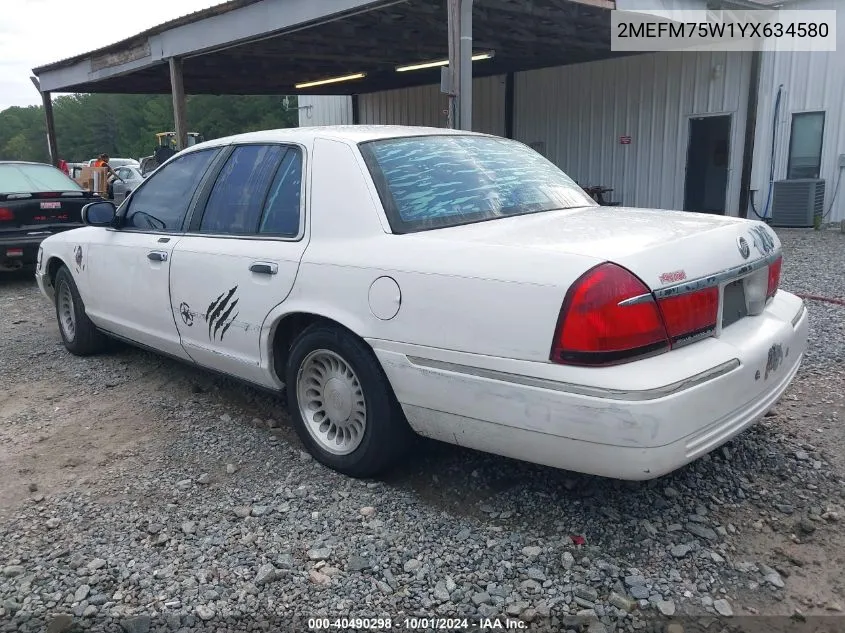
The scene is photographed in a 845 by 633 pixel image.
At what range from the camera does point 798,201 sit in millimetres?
12102

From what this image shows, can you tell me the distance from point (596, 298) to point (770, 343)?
3.08 feet

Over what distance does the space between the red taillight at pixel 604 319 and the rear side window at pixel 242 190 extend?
74.4 inches

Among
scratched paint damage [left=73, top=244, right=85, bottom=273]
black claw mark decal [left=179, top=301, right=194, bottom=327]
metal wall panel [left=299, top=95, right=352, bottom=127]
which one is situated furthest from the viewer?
metal wall panel [left=299, top=95, right=352, bottom=127]

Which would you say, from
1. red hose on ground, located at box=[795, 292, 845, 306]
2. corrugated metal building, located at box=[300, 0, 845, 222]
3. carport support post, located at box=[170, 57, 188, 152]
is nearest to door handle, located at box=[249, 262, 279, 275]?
red hose on ground, located at box=[795, 292, 845, 306]

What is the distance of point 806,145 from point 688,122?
211 centimetres

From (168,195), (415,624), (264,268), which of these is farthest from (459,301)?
(168,195)

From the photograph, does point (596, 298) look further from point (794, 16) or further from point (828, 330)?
point (794, 16)

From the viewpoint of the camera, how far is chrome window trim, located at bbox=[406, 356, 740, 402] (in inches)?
92.1

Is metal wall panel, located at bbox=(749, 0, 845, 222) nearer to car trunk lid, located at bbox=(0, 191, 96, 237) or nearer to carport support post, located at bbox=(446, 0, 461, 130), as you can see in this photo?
carport support post, located at bbox=(446, 0, 461, 130)

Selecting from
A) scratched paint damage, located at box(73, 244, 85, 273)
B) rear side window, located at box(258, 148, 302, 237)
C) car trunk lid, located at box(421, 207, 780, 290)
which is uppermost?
rear side window, located at box(258, 148, 302, 237)

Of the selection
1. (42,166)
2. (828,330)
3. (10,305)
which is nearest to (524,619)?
(828,330)

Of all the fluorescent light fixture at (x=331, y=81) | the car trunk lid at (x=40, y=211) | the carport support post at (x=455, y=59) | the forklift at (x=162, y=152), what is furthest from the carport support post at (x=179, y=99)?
the carport support post at (x=455, y=59)

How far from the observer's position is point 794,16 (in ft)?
38.9

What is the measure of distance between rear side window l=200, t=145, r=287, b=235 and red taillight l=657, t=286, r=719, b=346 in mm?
2098
